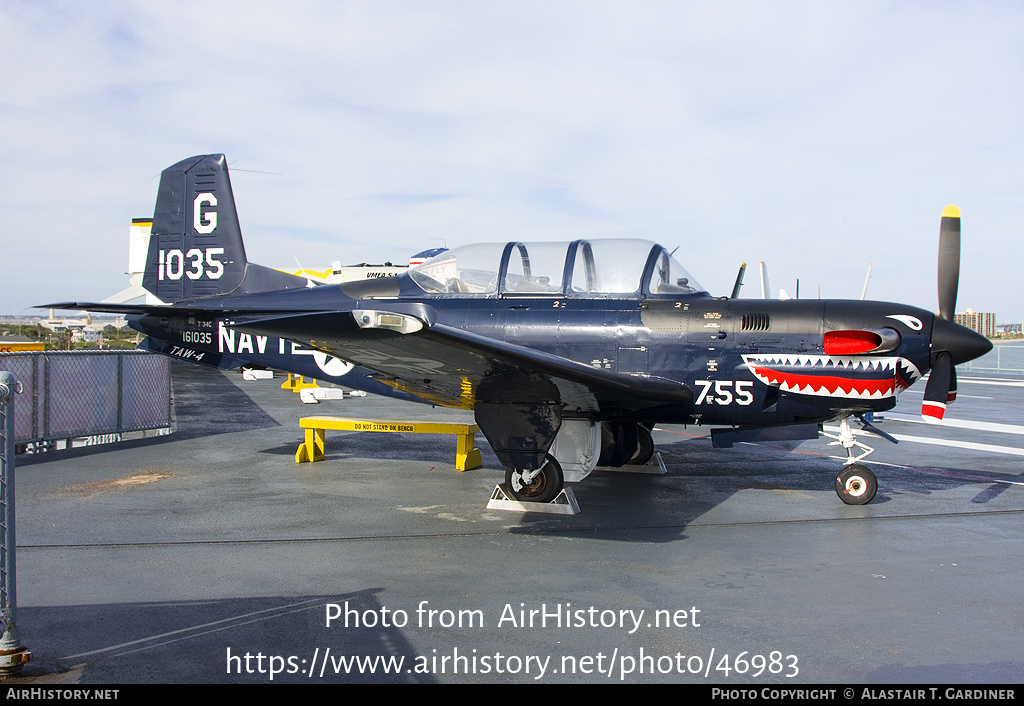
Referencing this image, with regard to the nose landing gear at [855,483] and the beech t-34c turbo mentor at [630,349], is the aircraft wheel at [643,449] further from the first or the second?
the nose landing gear at [855,483]

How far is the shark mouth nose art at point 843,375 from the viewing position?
6914 mm

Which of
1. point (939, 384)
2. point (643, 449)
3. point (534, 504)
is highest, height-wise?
point (939, 384)

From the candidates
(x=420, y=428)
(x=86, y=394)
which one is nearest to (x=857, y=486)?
(x=420, y=428)

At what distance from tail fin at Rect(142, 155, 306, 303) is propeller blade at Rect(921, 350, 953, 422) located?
300 inches

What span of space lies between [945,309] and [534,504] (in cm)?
482

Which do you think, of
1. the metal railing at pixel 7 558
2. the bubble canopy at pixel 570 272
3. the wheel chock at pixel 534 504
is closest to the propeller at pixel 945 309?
the bubble canopy at pixel 570 272

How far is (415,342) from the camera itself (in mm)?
5094

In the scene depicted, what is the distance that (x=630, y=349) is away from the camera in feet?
24.1

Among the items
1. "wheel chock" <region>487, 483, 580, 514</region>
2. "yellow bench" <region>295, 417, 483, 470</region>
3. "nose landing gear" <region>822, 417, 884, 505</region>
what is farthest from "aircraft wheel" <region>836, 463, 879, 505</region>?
"yellow bench" <region>295, 417, 483, 470</region>

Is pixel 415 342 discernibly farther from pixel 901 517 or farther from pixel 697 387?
pixel 901 517

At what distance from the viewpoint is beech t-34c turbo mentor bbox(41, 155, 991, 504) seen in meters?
6.59

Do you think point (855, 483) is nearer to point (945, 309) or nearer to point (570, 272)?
point (945, 309)

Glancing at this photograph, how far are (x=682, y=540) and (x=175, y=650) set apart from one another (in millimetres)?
4060

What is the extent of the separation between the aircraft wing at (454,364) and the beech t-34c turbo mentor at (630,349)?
0.12 ft
